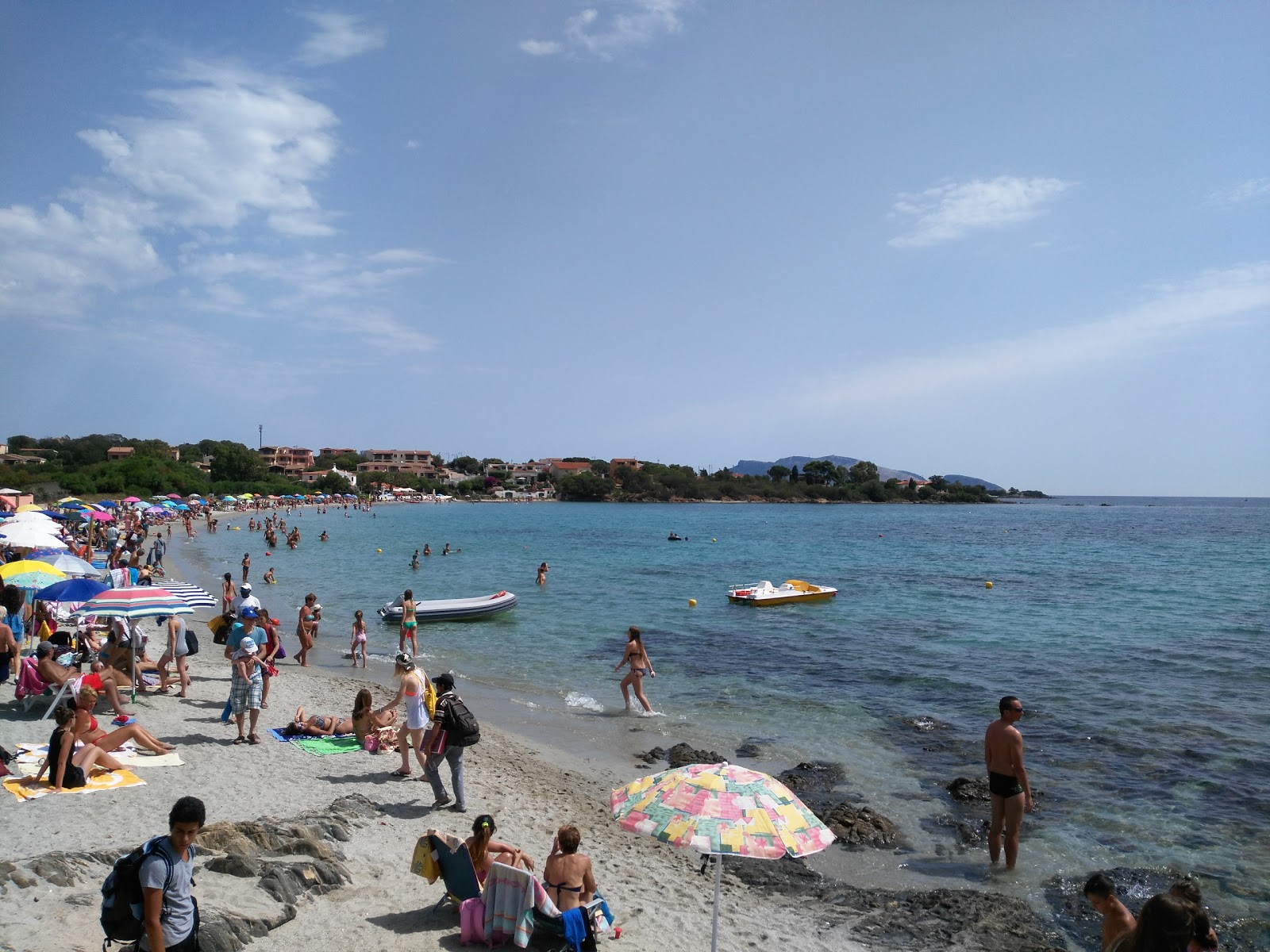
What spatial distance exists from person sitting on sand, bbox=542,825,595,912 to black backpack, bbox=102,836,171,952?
2.81 m

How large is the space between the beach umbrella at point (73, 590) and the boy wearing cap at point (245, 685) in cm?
349

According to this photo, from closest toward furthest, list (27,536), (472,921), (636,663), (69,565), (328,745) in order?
(472,921) → (328,745) → (636,663) → (69,565) → (27,536)

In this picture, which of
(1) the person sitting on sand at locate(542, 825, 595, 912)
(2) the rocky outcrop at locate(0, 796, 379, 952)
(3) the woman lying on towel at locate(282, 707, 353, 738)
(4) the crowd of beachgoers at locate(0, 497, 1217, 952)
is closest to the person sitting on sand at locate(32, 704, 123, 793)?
(4) the crowd of beachgoers at locate(0, 497, 1217, 952)

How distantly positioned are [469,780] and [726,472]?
189967 millimetres

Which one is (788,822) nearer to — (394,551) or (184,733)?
(184,733)

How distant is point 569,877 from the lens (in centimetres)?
613

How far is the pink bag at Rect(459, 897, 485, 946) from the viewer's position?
605 cm

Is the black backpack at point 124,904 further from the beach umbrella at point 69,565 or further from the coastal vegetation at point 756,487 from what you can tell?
the coastal vegetation at point 756,487

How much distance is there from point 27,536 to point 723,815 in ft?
63.2

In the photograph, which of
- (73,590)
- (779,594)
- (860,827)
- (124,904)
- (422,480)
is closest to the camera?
(124,904)

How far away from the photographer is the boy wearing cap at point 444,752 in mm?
8172

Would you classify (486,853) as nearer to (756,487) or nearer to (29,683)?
(29,683)

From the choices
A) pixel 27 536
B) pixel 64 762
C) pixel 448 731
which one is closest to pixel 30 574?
pixel 27 536

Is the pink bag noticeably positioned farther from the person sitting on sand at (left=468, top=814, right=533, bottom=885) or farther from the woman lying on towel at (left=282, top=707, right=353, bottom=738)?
the woman lying on towel at (left=282, top=707, right=353, bottom=738)
